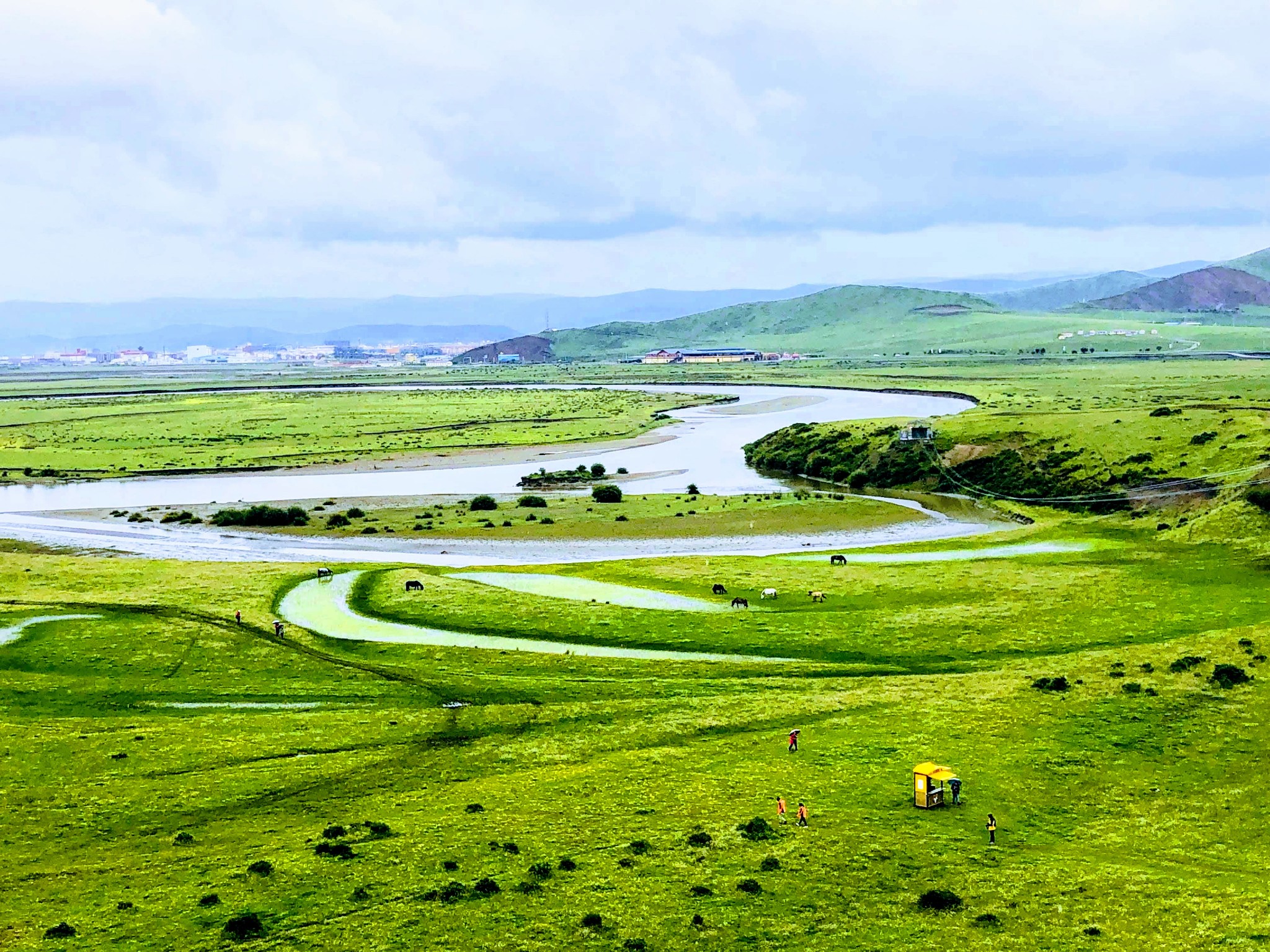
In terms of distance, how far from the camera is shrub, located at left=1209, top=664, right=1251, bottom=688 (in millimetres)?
48906

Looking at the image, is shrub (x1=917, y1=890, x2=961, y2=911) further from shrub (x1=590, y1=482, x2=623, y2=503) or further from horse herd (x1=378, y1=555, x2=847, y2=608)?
shrub (x1=590, y1=482, x2=623, y2=503)

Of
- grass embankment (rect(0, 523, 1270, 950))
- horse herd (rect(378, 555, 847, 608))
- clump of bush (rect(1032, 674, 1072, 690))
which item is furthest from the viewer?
horse herd (rect(378, 555, 847, 608))

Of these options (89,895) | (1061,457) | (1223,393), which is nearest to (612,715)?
(89,895)

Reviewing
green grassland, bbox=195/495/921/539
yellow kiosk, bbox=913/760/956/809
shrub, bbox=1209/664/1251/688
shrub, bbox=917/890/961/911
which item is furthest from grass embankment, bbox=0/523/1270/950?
green grassland, bbox=195/495/921/539

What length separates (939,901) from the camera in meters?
31.3

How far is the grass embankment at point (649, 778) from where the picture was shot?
31.1 metres

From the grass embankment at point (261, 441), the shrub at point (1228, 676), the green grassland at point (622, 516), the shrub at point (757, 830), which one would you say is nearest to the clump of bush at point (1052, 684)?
the shrub at point (1228, 676)

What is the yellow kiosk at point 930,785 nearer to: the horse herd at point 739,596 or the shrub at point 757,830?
the shrub at point 757,830

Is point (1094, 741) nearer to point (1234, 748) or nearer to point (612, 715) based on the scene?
point (1234, 748)

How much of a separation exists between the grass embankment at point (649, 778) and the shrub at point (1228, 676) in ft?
1.88

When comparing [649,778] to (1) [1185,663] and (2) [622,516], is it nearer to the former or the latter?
(1) [1185,663]

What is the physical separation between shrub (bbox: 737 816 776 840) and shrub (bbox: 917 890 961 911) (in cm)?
555

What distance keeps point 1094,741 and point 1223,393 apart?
144m

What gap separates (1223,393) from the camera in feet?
559
